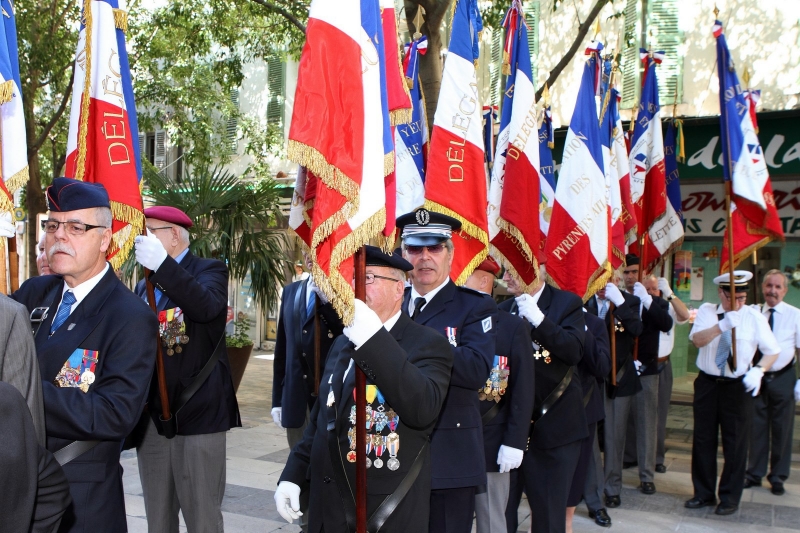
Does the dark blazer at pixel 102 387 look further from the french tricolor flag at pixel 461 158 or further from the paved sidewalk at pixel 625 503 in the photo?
the paved sidewalk at pixel 625 503

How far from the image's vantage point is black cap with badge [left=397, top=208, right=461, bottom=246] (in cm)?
400

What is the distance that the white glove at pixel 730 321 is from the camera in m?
6.67

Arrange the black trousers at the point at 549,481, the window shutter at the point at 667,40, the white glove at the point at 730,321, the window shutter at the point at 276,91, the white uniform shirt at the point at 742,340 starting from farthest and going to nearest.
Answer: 1. the window shutter at the point at 276,91
2. the window shutter at the point at 667,40
3. the white glove at the point at 730,321
4. the white uniform shirt at the point at 742,340
5. the black trousers at the point at 549,481

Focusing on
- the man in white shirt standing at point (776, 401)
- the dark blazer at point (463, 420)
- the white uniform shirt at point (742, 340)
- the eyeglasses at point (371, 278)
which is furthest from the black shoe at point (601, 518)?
the eyeglasses at point (371, 278)

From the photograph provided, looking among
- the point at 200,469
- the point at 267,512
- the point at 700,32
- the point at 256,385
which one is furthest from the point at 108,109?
the point at 700,32

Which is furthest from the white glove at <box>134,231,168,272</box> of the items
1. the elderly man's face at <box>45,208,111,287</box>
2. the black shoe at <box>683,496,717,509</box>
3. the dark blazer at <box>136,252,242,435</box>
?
the black shoe at <box>683,496,717,509</box>

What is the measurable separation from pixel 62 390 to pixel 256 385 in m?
11.2

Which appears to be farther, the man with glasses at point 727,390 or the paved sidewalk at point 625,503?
the man with glasses at point 727,390

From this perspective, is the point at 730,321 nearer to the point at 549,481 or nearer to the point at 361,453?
the point at 549,481

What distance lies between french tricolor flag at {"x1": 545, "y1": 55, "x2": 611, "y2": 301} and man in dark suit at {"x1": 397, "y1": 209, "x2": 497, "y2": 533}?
2179 mm

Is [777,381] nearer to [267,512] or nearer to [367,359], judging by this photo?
[267,512]

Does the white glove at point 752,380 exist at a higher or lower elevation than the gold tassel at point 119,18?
lower

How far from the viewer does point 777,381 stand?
24.6 feet

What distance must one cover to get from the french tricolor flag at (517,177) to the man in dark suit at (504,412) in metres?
0.90
